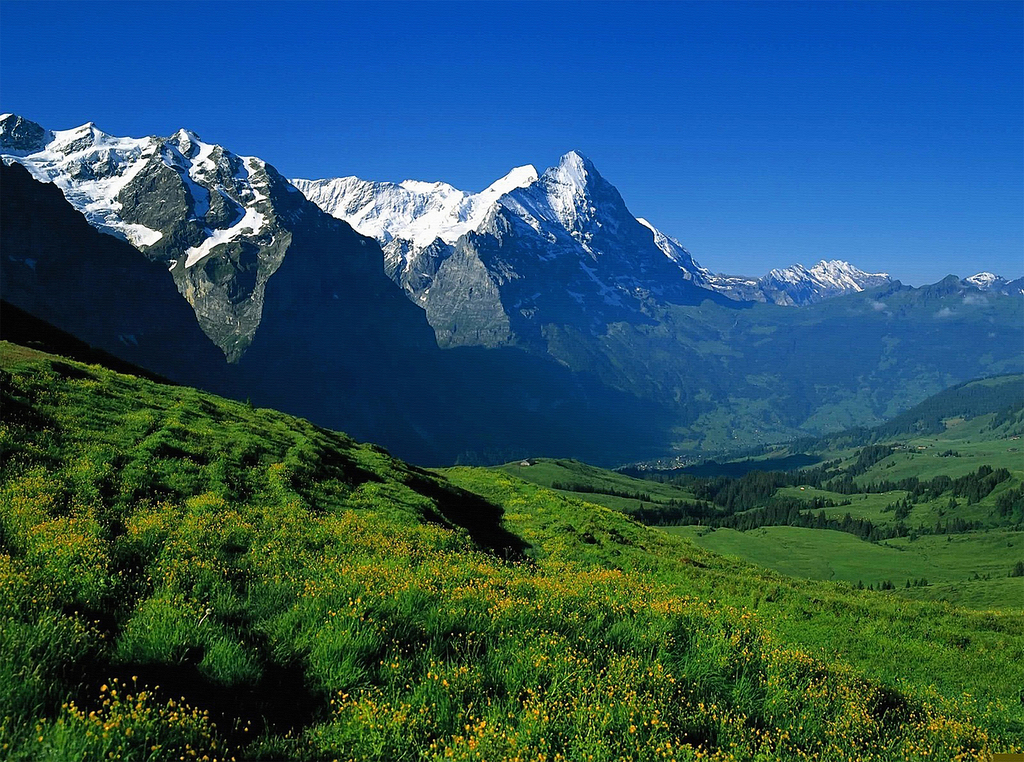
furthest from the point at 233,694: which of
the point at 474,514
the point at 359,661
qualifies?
the point at 474,514

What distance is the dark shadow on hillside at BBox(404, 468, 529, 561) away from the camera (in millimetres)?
33688

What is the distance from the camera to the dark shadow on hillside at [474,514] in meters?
33.7

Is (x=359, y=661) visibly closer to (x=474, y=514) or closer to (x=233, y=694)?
(x=233, y=694)

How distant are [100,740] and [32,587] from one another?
4617mm

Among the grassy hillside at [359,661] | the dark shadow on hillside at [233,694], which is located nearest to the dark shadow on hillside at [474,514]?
the grassy hillside at [359,661]

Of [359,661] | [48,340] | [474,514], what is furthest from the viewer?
[48,340]

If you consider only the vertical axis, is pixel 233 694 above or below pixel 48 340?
below

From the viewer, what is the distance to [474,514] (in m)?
43.0

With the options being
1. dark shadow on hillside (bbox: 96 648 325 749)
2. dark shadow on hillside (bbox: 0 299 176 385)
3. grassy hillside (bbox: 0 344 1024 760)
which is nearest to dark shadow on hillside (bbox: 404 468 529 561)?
grassy hillside (bbox: 0 344 1024 760)

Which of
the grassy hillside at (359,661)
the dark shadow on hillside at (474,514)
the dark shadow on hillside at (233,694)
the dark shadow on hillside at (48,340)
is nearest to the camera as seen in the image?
the grassy hillside at (359,661)

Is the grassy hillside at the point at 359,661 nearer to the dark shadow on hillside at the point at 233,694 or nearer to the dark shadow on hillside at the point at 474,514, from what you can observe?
the dark shadow on hillside at the point at 233,694

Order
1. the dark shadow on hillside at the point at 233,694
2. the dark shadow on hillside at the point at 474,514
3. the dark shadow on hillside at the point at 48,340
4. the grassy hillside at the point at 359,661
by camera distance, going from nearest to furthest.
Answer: the grassy hillside at the point at 359,661
the dark shadow on hillside at the point at 233,694
the dark shadow on hillside at the point at 474,514
the dark shadow on hillside at the point at 48,340

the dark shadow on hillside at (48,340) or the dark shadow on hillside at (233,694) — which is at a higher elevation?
the dark shadow on hillside at (48,340)

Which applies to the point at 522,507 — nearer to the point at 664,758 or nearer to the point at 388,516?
the point at 388,516
